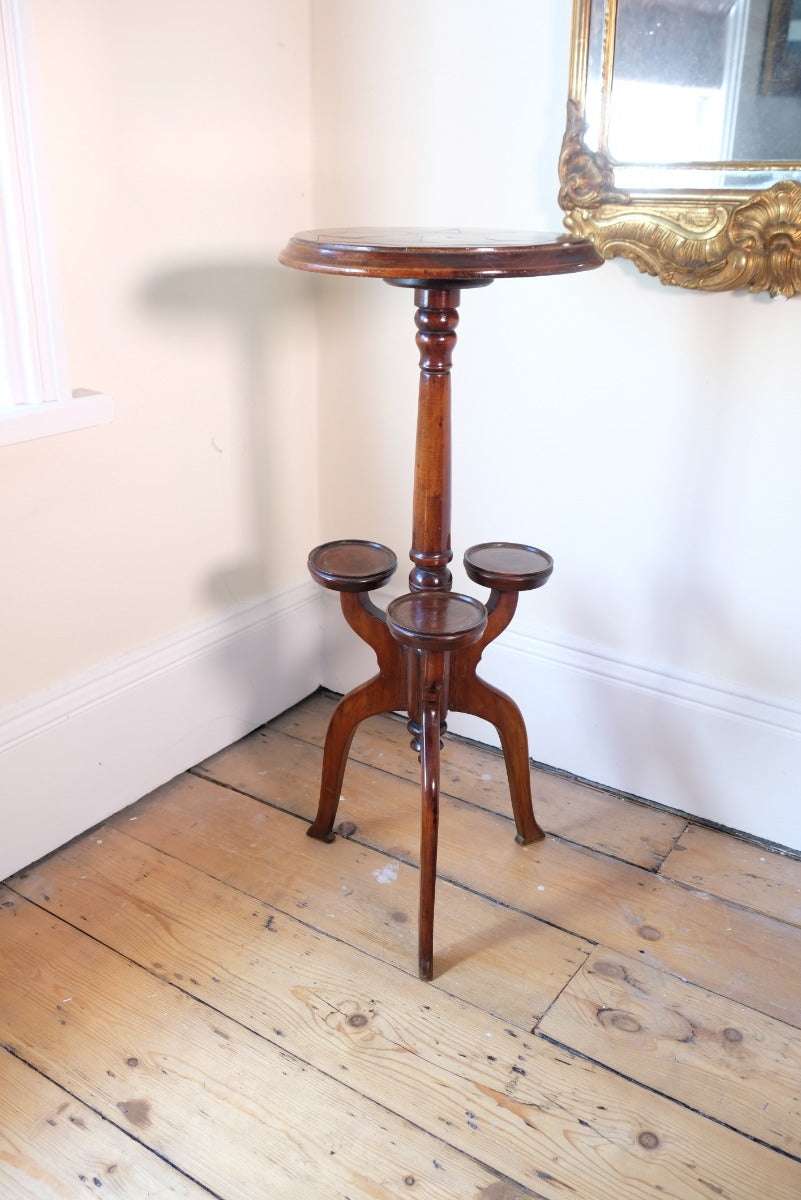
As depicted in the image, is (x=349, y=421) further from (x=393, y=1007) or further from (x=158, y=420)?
(x=393, y=1007)

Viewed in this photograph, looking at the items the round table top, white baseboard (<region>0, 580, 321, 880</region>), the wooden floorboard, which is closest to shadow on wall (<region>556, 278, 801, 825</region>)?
the wooden floorboard

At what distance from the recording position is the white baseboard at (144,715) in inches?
70.3

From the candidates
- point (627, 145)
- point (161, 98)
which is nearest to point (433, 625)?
point (627, 145)

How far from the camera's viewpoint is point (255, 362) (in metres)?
2.08

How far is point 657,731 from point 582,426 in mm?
582

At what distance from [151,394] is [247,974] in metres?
0.98

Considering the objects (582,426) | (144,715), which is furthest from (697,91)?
(144,715)

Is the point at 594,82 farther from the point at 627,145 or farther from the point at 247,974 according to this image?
the point at 247,974

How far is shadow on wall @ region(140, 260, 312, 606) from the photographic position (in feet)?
6.37

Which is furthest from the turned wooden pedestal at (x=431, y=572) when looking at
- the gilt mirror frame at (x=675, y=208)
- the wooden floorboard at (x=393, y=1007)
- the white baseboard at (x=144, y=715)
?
the white baseboard at (x=144, y=715)

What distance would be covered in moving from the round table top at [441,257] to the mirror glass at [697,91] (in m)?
0.31

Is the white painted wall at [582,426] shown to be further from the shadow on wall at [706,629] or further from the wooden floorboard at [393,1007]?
the wooden floorboard at [393,1007]

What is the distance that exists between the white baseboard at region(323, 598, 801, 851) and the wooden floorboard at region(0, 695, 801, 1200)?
59 mm

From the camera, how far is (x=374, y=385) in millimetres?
2160
